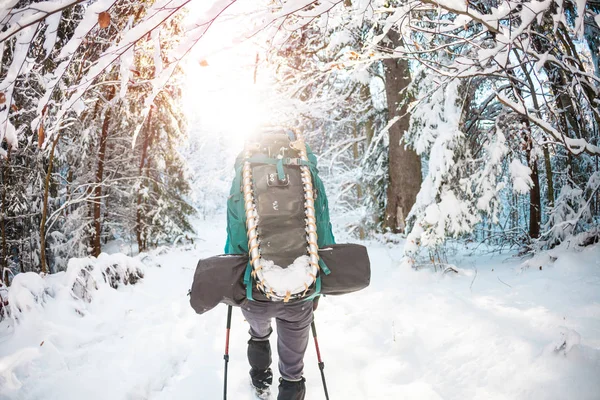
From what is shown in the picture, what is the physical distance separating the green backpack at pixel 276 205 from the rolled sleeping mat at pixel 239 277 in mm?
53

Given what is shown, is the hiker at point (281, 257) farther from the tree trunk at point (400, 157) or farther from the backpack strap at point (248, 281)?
the tree trunk at point (400, 157)

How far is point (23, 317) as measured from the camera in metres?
3.10

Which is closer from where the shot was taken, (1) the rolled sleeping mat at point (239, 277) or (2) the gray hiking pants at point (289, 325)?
(1) the rolled sleeping mat at point (239, 277)

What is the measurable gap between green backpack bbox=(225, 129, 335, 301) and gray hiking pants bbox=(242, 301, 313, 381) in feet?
0.53

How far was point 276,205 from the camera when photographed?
1776 mm

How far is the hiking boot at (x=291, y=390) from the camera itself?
1.94 meters

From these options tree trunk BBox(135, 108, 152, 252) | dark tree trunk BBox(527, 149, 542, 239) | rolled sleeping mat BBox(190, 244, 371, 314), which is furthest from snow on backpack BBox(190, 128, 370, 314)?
tree trunk BBox(135, 108, 152, 252)

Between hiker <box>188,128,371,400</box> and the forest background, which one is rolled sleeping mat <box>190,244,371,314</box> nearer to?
hiker <box>188,128,371,400</box>

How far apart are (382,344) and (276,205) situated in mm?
1932

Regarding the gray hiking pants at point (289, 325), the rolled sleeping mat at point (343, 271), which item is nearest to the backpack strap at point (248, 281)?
the gray hiking pants at point (289, 325)

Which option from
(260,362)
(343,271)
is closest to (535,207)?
(343,271)

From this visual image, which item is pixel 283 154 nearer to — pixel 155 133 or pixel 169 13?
pixel 169 13

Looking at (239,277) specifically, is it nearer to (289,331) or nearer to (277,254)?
(277,254)

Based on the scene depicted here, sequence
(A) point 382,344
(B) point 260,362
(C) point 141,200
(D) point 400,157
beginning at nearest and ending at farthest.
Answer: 1. (B) point 260,362
2. (A) point 382,344
3. (D) point 400,157
4. (C) point 141,200
